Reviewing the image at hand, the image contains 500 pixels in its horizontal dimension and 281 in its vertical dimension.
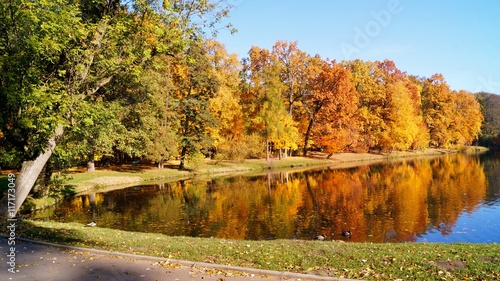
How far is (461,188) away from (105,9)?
30.1 m

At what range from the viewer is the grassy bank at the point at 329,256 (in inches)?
363

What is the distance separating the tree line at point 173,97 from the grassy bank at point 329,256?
4.81 m

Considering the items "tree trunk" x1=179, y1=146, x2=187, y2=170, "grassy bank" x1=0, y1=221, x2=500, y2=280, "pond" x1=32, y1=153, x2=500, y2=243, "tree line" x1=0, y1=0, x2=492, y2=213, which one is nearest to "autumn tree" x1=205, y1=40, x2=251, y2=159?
"tree line" x1=0, y1=0, x2=492, y2=213

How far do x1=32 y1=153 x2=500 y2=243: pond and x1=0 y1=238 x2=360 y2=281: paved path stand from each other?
321 inches

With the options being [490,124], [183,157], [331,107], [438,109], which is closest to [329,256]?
[183,157]

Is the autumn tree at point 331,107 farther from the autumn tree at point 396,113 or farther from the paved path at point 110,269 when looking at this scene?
the paved path at point 110,269

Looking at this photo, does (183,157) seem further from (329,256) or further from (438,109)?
(438,109)

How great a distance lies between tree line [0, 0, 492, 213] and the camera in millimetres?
15023

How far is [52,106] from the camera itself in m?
14.7

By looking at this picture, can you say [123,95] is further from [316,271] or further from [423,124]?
[423,124]

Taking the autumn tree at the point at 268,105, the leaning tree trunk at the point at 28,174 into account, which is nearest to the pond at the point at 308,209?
the leaning tree trunk at the point at 28,174

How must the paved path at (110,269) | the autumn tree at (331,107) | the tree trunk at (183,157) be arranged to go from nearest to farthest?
the paved path at (110,269) → the tree trunk at (183,157) → the autumn tree at (331,107)

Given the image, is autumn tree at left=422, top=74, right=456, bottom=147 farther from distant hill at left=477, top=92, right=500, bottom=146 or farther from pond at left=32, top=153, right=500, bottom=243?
pond at left=32, top=153, right=500, bottom=243

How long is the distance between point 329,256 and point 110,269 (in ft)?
19.2
